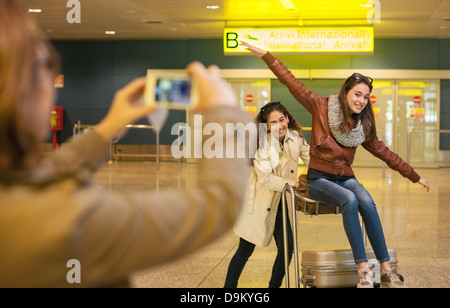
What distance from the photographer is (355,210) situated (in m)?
3.64

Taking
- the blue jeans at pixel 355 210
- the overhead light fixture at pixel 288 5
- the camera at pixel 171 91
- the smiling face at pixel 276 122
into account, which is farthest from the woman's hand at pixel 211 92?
the overhead light fixture at pixel 288 5

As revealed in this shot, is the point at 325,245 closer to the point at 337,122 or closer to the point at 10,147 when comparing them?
the point at 337,122

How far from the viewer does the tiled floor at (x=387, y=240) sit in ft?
15.0

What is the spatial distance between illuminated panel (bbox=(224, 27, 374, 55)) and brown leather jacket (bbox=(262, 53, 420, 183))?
27.2 ft

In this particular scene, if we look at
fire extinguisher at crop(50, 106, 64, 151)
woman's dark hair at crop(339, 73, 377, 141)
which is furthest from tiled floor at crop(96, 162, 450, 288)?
fire extinguisher at crop(50, 106, 64, 151)

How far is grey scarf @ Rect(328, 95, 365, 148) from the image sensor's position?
392 cm

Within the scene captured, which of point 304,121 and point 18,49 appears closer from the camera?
point 18,49

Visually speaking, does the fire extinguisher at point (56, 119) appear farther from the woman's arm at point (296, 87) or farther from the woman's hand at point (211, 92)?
the woman's hand at point (211, 92)

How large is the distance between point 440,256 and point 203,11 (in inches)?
364

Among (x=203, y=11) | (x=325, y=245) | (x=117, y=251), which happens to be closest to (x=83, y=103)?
(x=203, y=11)

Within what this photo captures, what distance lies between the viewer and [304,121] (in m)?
17.1

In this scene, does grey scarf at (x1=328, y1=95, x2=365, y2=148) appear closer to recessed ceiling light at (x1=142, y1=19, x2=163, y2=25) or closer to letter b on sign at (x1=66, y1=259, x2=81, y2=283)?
letter b on sign at (x1=66, y1=259, x2=81, y2=283)

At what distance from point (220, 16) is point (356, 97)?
10473 millimetres

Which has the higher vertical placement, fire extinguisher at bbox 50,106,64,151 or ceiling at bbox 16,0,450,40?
ceiling at bbox 16,0,450,40
